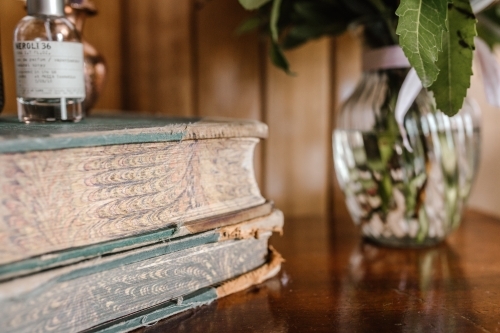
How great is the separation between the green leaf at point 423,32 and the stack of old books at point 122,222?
15cm

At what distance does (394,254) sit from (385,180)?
0.28ft

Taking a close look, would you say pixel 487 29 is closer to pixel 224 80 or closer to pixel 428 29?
pixel 428 29

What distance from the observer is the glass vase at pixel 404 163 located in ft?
1.72

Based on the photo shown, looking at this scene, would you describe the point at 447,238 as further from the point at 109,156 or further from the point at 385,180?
the point at 109,156

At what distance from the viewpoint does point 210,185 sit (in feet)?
1.31

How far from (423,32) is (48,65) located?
324 mm

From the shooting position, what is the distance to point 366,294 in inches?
16.5

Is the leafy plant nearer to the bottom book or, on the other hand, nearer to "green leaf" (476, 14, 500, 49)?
"green leaf" (476, 14, 500, 49)

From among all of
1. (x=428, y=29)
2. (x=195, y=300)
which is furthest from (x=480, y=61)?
(x=195, y=300)

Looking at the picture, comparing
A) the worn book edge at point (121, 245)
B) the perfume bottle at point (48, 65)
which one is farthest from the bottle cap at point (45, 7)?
the worn book edge at point (121, 245)

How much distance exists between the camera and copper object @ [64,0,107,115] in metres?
0.54

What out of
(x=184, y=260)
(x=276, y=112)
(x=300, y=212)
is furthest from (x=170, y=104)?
(x=184, y=260)

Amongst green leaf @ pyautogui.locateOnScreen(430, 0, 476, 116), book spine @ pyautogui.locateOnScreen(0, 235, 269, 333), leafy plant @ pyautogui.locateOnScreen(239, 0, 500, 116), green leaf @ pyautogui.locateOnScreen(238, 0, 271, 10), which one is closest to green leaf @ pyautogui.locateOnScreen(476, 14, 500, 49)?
leafy plant @ pyautogui.locateOnScreen(239, 0, 500, 116)

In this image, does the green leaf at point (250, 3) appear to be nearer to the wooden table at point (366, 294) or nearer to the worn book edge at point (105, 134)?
the worn book edge at point (105, 134)
